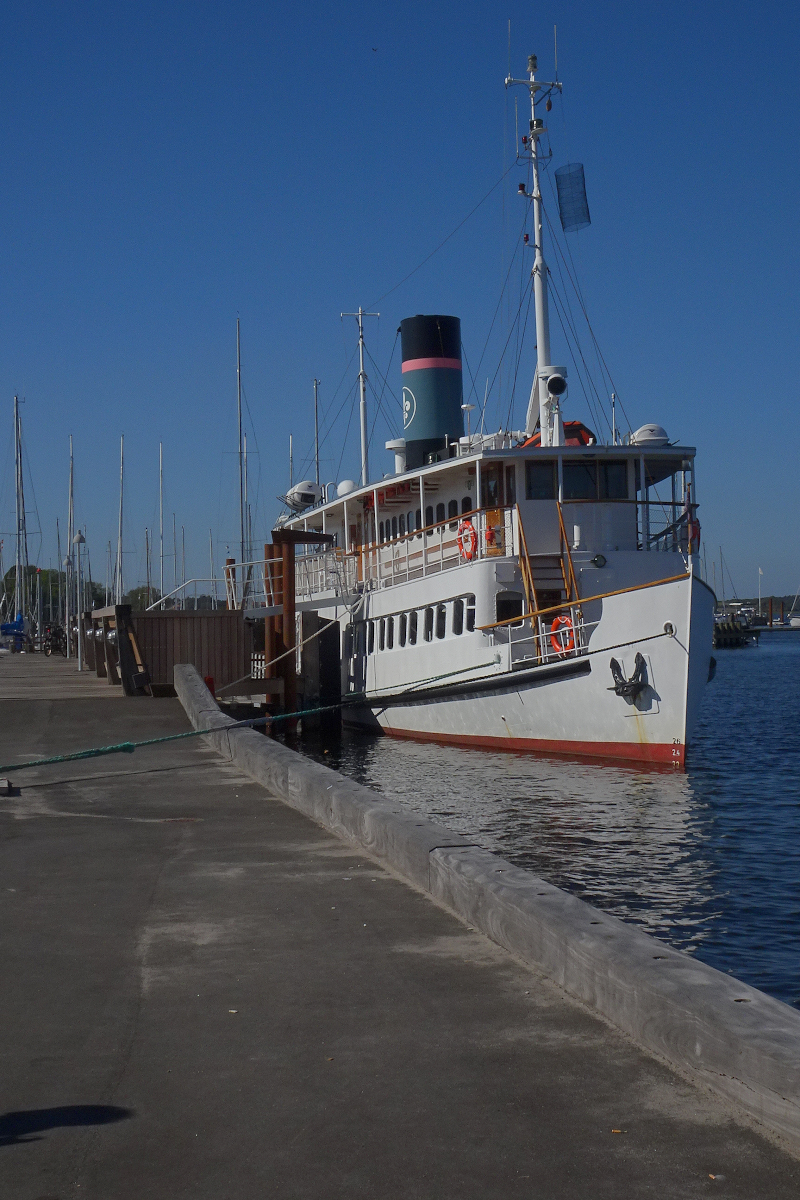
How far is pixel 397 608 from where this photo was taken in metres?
27.1

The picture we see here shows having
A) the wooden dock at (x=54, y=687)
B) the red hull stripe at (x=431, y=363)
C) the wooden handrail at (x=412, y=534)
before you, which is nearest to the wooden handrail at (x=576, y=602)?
the wooden handrail at (x=412, y=534)

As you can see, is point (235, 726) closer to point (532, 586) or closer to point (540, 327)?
point (532, 586)

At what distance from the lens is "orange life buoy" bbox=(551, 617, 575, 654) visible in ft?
67.9

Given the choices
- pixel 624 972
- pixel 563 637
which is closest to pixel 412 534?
pixel 563 637

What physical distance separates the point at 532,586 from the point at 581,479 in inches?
124

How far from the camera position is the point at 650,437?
77.5 ft

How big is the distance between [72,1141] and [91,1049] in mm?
770

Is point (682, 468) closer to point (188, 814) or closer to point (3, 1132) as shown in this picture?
point (188, 814)

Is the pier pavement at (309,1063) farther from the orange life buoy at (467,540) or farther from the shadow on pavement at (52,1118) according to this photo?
the orange life buoy at (467,540)

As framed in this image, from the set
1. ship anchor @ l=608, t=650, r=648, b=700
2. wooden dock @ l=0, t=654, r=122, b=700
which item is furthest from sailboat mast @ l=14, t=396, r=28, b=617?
ship anchor @ l=608, t=650, r=648, b=700

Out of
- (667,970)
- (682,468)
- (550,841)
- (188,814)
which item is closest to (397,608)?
(682,468)

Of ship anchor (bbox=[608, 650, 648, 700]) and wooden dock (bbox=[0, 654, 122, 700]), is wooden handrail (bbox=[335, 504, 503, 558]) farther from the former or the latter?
wooden dock (bbox=[0, 654, 122, 700])

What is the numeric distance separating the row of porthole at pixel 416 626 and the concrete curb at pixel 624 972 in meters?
15.9

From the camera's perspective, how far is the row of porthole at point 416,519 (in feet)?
84.9
